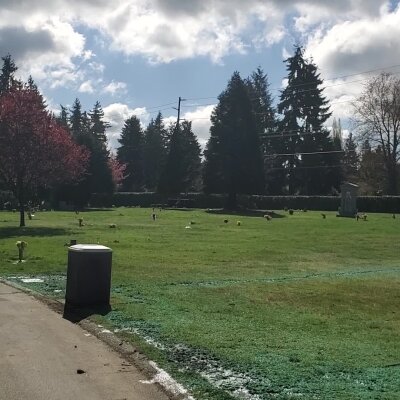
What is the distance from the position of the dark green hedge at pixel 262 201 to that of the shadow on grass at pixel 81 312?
46.3 meters

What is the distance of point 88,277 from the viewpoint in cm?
924

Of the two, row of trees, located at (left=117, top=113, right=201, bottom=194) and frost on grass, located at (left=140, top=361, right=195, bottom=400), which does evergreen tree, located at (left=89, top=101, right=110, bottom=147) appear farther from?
frost on grass, located at (left=140, top=361, right=195, bottom=400)

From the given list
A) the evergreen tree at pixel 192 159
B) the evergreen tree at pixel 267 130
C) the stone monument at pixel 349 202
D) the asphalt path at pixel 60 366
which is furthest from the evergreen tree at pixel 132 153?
the asphalt path at pixel 60 366

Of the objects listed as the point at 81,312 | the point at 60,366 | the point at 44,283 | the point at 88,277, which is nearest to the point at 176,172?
the point at 44,283

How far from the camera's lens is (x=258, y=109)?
9219cm

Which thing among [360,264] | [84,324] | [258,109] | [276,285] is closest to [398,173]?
[258,109]

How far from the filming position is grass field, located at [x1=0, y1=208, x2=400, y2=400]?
5.58 meters

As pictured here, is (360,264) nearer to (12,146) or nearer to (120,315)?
(120,315)

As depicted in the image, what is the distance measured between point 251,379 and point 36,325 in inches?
141

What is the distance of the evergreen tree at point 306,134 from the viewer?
74562 millimetres

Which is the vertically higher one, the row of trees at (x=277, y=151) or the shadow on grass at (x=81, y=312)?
the row of trees at (x=277, y=151)

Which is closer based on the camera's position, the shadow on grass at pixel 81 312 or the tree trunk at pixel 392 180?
the shadow on grass at pixel 81 312

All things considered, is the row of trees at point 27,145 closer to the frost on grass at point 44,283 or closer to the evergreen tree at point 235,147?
the frost on grass at point 44,283

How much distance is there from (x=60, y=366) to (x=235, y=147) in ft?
169
